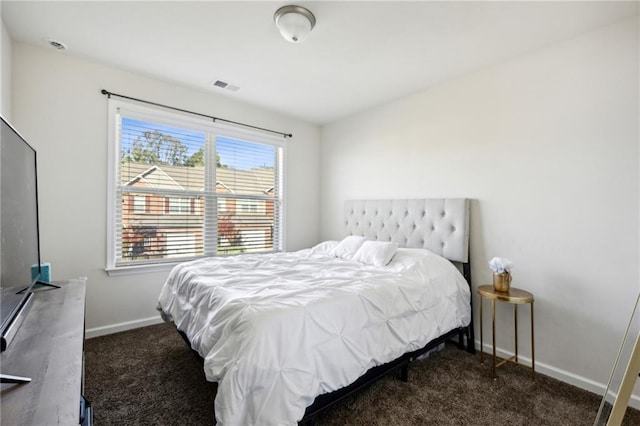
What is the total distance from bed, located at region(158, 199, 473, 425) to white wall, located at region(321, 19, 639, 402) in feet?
1.13

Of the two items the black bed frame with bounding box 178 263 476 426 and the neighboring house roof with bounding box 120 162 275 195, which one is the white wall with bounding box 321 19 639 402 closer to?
the black bed frame with bounding box 178 263 476 426

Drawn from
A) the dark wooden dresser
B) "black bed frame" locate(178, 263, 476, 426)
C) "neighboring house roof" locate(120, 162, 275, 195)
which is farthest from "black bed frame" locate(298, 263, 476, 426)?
"neighboring house roof" locate(120, 162, 275, 195)

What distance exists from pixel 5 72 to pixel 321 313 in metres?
2.95

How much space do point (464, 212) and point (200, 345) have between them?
7.76ft

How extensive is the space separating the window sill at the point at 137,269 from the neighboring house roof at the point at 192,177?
84 cm

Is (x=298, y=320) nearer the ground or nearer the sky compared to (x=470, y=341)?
nearer the sky

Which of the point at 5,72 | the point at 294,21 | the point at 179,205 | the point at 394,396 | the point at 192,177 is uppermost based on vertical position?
the point at 294,21

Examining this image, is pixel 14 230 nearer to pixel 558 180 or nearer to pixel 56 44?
pixel 56 44

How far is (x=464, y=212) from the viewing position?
262 centimetres

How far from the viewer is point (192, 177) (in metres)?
3.28

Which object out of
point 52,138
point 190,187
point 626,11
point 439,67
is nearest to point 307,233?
point 190,187

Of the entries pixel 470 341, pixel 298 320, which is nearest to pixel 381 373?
pixel 298 320

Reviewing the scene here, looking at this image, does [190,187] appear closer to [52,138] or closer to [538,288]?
[52,138]

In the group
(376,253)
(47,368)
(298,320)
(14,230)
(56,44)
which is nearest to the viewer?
(47,368)
